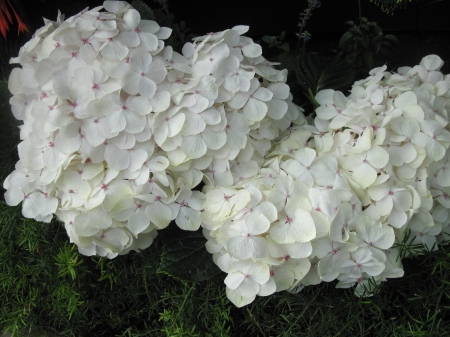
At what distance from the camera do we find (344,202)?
0.86 m

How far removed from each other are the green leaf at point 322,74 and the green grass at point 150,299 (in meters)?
0.45

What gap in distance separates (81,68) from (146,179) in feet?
0.77

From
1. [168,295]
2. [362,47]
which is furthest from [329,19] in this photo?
[168,295]

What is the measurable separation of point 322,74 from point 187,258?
56 cm

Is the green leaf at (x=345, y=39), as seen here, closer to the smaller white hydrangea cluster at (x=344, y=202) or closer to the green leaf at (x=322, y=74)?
the green leaf at (x=322, y=74)

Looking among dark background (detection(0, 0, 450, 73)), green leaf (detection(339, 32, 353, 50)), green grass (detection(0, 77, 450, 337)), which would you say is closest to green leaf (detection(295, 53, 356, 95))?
green leaf (detection(339, 32, 353, 50))

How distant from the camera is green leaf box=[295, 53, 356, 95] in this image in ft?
3.91

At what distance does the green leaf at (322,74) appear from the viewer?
3.91ft

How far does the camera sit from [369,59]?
1.37 m

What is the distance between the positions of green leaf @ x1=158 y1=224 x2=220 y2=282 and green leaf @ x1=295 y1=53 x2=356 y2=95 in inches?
18.2

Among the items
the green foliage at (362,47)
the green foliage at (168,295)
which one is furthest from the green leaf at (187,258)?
the green foliage at (362,47)

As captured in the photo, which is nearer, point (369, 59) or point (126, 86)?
point (126, 86)

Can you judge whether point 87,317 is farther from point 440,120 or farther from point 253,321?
point 440,120

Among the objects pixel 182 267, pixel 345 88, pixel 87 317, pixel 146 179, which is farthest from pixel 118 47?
pixel 87 317
